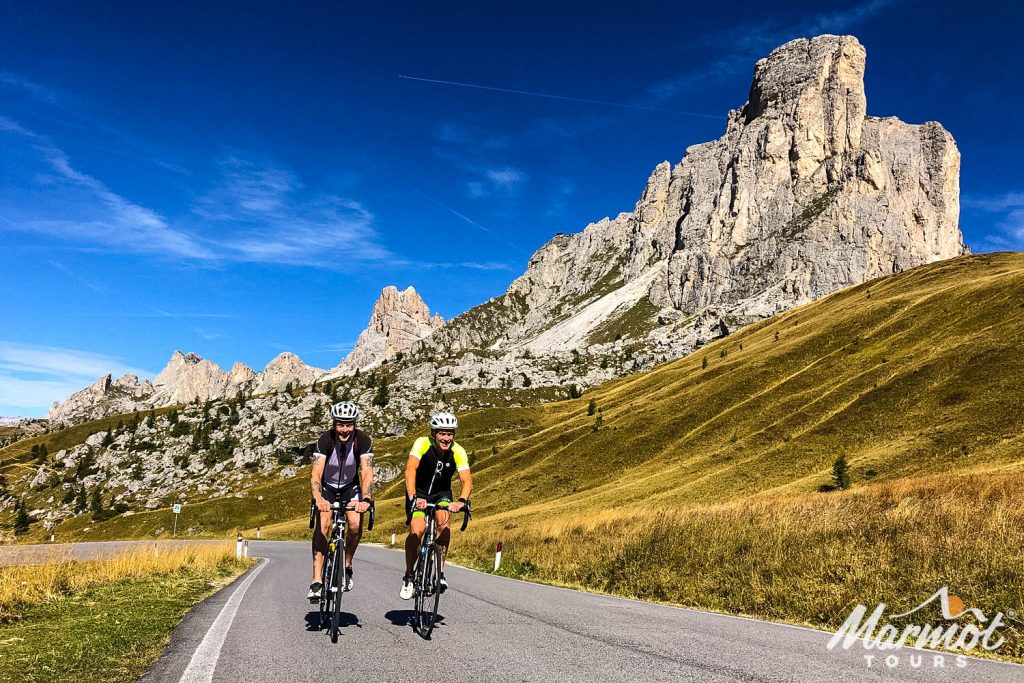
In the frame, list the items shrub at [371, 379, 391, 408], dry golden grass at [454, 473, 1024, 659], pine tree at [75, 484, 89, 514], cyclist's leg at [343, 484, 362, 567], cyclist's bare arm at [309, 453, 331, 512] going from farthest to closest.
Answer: shrub at [371, 379, 391, 408]
pine tree at [75, 484, 89, 514]
dry golden grass at [454, 473, 1024, 659]
cyclist's leg at [343, 484, 362, 567]
cyclist's bare arm at [309, 453, 331, 512]

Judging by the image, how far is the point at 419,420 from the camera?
506ft

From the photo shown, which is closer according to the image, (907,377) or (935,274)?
(907,377)

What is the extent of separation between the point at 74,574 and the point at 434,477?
11.1 meters

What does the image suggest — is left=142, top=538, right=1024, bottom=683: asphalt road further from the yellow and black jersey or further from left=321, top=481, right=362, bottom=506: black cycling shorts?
the yellow and black jersey

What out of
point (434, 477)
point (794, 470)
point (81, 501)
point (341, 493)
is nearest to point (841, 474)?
point (794, 470)

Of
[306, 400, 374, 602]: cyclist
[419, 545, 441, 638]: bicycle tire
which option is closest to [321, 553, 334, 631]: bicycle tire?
[306, 400, 374, 602]: cyclist

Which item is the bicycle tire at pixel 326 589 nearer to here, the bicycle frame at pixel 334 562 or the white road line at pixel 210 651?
the bicycle frame at pixel 334 562

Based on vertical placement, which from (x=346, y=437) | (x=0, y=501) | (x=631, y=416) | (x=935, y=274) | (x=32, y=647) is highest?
(x=935, y=274)

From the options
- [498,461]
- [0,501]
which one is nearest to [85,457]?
[0,501]

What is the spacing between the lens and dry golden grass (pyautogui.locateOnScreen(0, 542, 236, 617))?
11273mm

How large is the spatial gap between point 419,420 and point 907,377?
376ft

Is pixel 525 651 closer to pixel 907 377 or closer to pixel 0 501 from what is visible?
pixel 907 377

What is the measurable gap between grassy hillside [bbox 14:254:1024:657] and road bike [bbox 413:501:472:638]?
22.1 feet

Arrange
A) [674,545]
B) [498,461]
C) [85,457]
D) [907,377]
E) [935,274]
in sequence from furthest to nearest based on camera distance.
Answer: [85,457] → [935,274] → [498,461] → [907,377] → [674,545]
